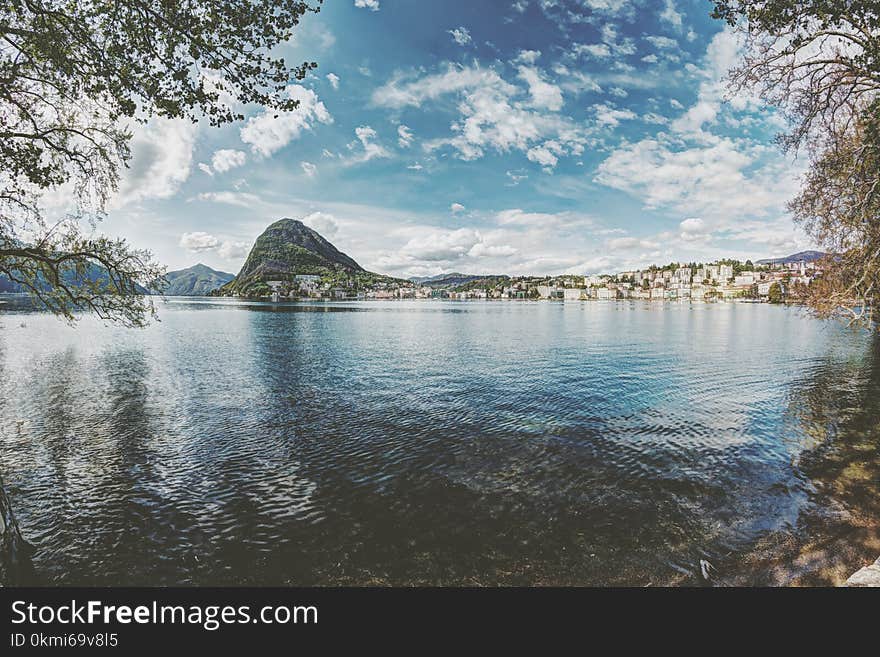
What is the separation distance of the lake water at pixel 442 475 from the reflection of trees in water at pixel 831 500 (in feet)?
0.26

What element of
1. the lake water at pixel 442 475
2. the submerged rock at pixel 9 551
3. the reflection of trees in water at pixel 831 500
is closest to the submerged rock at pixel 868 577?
the reflection of trees in water at pixel 831 500

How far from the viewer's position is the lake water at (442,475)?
1092 centimetres

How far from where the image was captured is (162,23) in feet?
35.1

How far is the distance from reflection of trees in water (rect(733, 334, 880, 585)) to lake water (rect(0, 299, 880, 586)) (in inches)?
3.1

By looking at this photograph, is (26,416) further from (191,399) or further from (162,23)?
(162,23)

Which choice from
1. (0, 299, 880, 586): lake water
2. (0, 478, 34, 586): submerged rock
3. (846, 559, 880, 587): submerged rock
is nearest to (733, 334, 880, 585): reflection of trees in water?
(0, 299, 880, 586): lake water

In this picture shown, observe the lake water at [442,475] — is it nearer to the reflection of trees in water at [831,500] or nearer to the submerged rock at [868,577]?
the reflection of trees in water at [831,500]

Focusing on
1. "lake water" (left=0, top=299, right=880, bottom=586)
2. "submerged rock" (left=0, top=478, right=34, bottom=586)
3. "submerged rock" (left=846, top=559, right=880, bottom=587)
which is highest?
"submerged rock" (left=0, top=478, right=34, bottom=586)

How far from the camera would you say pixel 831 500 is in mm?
14008

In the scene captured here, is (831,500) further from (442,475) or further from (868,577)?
(442,475)

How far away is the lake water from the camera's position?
35.8 ft

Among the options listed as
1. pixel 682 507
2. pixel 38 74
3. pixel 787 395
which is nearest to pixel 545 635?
pixel 682 507

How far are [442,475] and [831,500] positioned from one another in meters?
13.5

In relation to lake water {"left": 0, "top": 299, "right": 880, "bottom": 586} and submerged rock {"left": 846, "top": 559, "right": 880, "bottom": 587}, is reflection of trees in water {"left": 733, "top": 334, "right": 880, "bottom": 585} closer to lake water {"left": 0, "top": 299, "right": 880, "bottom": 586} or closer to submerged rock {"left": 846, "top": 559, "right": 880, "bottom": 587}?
lake water {"left": 0, "top": 299, "right": 880, "bottom": 586}
